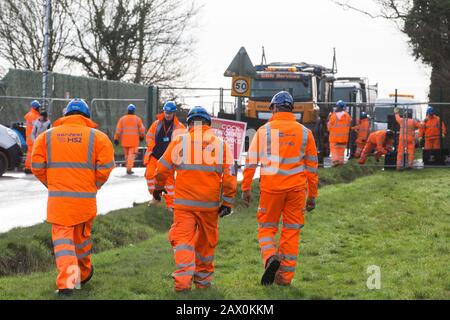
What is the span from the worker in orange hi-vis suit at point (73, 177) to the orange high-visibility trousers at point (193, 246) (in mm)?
840

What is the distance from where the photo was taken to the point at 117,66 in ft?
135

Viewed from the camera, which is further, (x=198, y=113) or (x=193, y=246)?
(x=198, y=113)

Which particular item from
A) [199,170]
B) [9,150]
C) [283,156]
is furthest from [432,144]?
[199,170]

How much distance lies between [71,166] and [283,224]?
2.23 m

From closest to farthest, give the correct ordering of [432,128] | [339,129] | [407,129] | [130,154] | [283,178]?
[283,178], [130,154], [339,129], [407,129], [432,128]

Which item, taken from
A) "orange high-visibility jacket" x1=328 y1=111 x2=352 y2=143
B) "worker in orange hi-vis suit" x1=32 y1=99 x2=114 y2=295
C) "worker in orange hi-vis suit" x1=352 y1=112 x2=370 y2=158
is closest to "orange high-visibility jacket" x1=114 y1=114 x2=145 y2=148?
"orange high-visibility jacket" x1=328 y1=111 x2=352 y2=143


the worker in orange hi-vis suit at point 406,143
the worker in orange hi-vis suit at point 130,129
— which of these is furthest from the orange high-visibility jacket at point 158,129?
the worker in orange hi-vis suit at point 406,143

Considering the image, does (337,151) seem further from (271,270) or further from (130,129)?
(271,270)

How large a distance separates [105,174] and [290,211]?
192 centimetres

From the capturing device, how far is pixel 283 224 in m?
9.70

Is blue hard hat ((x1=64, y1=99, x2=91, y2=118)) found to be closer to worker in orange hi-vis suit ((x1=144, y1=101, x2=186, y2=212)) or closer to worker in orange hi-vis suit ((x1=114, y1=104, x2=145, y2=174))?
worker in orange hi-vis suit ((x1=144, y1=101, x2=186, y2=212))

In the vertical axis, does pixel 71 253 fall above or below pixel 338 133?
below

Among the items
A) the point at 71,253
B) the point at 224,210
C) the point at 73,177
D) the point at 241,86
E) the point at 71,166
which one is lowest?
the point at 71,253
